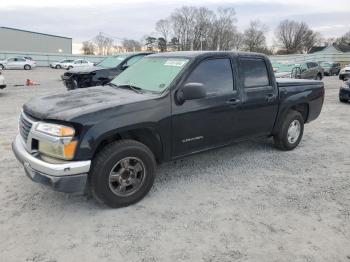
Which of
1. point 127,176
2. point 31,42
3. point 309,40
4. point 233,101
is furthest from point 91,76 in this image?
point 309,40

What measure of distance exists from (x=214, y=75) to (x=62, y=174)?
2.46m

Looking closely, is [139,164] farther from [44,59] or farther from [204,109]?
[44,59]

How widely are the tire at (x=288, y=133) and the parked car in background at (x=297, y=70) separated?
1156 centimetres

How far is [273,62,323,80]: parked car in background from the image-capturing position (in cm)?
1858

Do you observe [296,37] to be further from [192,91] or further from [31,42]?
[192,91]

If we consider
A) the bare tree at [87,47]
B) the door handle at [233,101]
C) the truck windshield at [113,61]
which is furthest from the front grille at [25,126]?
the bare tree at [87,47]

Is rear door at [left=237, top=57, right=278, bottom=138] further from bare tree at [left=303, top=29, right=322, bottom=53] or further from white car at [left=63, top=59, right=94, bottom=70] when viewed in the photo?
bare tree at [left=303, top=29, right=322, bottom=53]

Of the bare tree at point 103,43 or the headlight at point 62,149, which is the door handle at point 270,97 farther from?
the bare tree at point 103,43

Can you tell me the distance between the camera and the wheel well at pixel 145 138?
402 centimetres

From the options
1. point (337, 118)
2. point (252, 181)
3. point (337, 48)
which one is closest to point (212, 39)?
point (337, 48)

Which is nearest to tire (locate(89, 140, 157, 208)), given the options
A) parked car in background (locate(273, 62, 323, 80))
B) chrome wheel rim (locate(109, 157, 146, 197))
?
chrome wheel rim (locate(109, 157, 146, 197))

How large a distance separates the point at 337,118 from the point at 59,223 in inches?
327

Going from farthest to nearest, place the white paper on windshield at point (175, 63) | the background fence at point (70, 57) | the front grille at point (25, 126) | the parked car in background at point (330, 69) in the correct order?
the background fence at point (70, 57)
the parked car in background at point (330, 69)
the white paper on windshield at point (175, 63)
the front grille at point (25, 126)

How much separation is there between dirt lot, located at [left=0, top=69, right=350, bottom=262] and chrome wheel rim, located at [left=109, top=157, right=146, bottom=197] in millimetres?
227
